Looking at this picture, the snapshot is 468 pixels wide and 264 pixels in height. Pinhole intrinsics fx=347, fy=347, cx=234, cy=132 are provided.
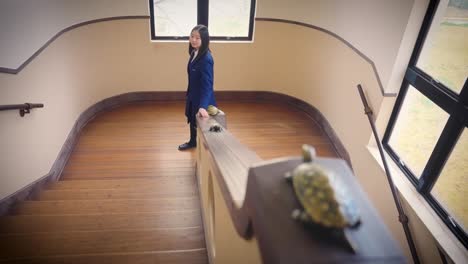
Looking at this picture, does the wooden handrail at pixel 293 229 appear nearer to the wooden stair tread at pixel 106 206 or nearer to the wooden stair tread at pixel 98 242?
the wooden stair tread at pixel 98 242

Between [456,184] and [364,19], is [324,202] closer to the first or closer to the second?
[456,184]

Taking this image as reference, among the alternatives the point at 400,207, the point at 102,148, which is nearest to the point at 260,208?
the point at 400,207

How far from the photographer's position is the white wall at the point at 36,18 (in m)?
2.70

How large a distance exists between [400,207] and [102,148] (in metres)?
3.32

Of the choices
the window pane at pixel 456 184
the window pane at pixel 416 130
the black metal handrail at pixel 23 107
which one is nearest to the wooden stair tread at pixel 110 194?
the black metal handrail at pixel 23 107

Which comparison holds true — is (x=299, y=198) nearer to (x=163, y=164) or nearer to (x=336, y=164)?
(x=336, y=164)

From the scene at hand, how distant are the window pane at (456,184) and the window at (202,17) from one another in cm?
331

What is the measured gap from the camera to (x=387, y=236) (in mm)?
899

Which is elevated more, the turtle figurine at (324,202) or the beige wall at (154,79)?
the turtle figurine at (324,202)

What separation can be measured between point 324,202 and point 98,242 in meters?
2.18

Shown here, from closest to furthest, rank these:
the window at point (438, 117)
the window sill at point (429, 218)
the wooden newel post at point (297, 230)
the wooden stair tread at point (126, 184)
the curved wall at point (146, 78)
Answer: the wooden newel post at point (297, 230) < the window sill at point (429, 218) < the window at point (438, 117) < the curved wall at point (146, 78) < the wooden stair tread at point (126, 184)

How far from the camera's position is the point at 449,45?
2.77m

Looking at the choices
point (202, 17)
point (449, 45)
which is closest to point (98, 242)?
point (449, 45)

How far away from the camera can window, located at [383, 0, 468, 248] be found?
2.41 m
